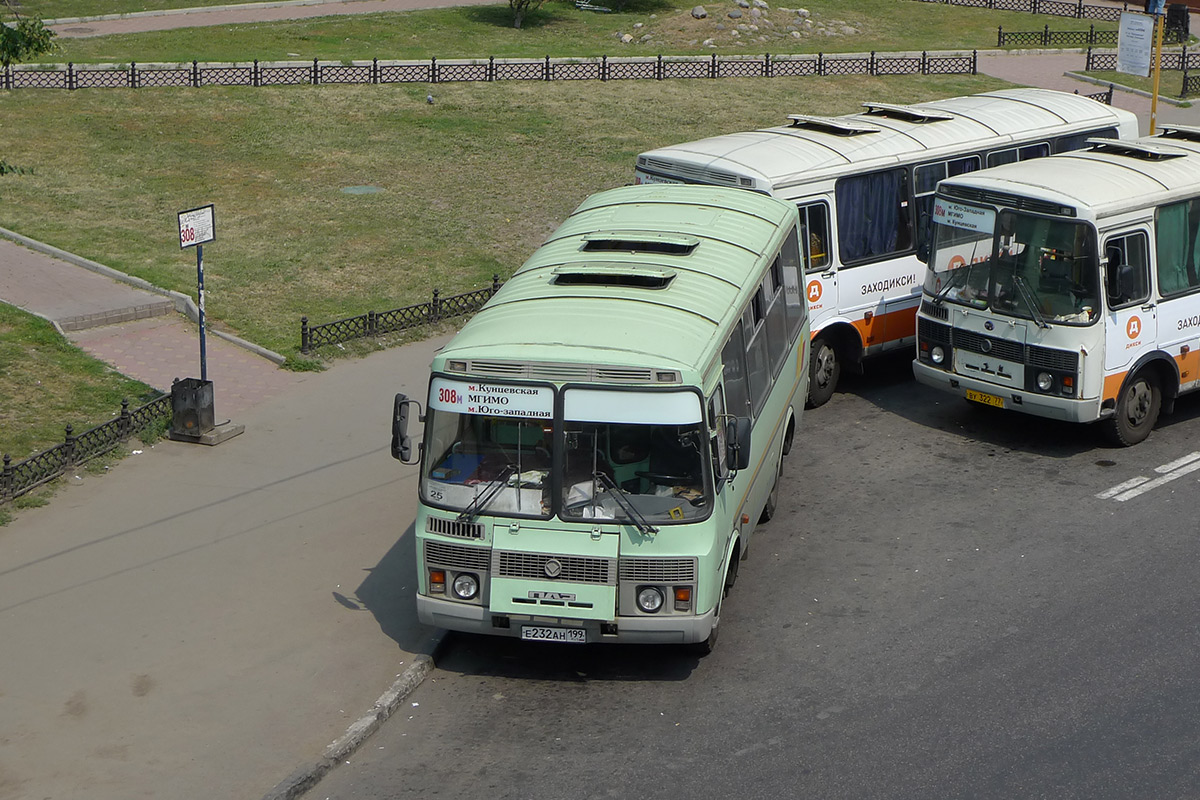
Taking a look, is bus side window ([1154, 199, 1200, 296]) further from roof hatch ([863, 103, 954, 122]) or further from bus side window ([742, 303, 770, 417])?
bus side window ([742, 303, 770, 417])

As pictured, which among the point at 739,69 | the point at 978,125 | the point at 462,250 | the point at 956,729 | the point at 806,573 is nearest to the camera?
the point at 956,729

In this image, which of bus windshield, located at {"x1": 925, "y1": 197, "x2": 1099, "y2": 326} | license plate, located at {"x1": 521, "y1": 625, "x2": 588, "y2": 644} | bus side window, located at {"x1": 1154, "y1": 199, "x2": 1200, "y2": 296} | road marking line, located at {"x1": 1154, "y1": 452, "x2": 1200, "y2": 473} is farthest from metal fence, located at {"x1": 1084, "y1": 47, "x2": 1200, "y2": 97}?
license plate, located at {"x1": 521, "y1": 625, "x2": 588, "y2": 644}

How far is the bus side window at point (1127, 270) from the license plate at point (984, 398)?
1488 mm

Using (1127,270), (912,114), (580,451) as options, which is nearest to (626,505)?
(580,451)

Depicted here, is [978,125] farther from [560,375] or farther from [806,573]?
[560,375]

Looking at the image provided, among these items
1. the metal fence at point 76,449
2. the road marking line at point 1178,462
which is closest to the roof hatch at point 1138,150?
the road marking line at point 1178,462

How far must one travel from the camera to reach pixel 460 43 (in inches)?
1506

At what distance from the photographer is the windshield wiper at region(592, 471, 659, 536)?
914cm

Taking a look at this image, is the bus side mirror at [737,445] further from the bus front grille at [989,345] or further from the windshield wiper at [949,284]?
the windshield wiper at [949,284]

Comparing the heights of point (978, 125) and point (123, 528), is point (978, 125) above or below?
above

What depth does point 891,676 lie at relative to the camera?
970cm

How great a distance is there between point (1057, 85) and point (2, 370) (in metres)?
29.0

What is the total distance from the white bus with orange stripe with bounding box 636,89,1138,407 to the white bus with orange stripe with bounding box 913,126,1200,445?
1.14m

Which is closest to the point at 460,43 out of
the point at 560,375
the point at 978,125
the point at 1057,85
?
the point at 1057,85
